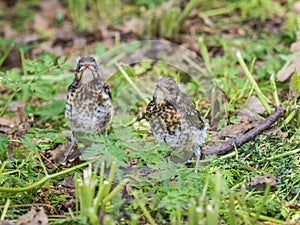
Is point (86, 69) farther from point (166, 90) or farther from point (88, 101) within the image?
point (166, 90)

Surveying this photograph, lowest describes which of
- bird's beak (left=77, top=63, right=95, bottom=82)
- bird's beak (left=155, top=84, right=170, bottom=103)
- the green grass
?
the green grass

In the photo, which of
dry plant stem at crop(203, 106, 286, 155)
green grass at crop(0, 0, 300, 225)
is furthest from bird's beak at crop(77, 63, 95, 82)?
dry plant stem at crop(203, 106, 286, 155)

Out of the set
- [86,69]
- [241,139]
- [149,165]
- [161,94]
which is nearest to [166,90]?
[161,94]

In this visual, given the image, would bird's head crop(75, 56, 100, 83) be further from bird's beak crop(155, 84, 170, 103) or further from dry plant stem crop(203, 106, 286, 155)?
dry plant stem crop(203, 106, 286, 155)

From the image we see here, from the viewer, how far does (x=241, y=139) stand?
4.28 m

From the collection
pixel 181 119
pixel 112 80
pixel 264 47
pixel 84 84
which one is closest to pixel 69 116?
pixel 84 84

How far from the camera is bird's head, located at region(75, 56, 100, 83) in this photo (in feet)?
13.5

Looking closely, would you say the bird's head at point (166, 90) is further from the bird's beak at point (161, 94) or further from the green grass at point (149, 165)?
the green grass at point (149, 165)

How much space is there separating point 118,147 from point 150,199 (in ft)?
1.28

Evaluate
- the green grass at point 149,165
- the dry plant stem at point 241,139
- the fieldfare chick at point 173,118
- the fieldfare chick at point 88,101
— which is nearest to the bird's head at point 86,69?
the fieldfare chick at point 88,101

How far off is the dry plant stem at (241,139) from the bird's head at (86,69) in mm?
911

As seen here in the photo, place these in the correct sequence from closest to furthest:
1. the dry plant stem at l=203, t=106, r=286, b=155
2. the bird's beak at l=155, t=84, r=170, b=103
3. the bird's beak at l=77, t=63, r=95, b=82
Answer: the bird's beak at l=155, t=84, r=170, b=103
the bird's beak at l=77, t=63, r=95, b=82
the dry plant stem at l=203, t=106, r=286, b=155

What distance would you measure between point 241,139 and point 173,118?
2.08 ft

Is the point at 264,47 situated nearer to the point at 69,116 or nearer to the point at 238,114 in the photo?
the point at 238,114
